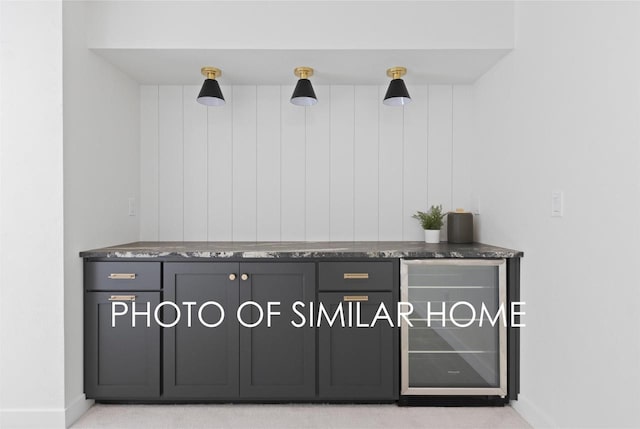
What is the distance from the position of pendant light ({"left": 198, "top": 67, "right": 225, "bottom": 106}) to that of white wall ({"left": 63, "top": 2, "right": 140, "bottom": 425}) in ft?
1.83

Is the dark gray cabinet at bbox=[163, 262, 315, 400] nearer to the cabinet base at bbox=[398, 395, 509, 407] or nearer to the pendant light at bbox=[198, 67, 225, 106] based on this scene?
the cabinet base at bbox=[398, 395, 509, 407]

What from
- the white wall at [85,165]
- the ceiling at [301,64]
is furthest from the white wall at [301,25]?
the white wall at [85,165]

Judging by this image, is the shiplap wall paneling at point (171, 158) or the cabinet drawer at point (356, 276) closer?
the cabinet drawer at point (356, 276)

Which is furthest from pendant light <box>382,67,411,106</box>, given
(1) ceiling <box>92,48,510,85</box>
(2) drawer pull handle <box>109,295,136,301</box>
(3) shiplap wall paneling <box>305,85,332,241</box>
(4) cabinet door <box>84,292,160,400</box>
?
(2) drawer pull handle <box>109,295,136,301</box>

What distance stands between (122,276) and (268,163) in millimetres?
1171

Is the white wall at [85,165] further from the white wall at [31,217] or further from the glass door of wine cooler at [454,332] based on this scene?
the glass door of wine cooler at [454,332]

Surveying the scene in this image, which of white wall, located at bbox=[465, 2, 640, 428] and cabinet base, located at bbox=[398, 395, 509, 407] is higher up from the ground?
white wall, located at bbox=[465, 2, 640, 428]

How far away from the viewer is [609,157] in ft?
4.97

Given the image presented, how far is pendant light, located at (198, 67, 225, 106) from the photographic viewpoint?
242 centimetres

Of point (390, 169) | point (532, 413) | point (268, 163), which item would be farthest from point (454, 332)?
point (268, 163)

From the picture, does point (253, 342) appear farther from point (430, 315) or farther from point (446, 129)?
point (446, 129)

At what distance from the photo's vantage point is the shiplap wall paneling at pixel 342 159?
111 inches

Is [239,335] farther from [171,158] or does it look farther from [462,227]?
[462,227]

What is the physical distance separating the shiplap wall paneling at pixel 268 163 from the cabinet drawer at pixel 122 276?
2.71ft
